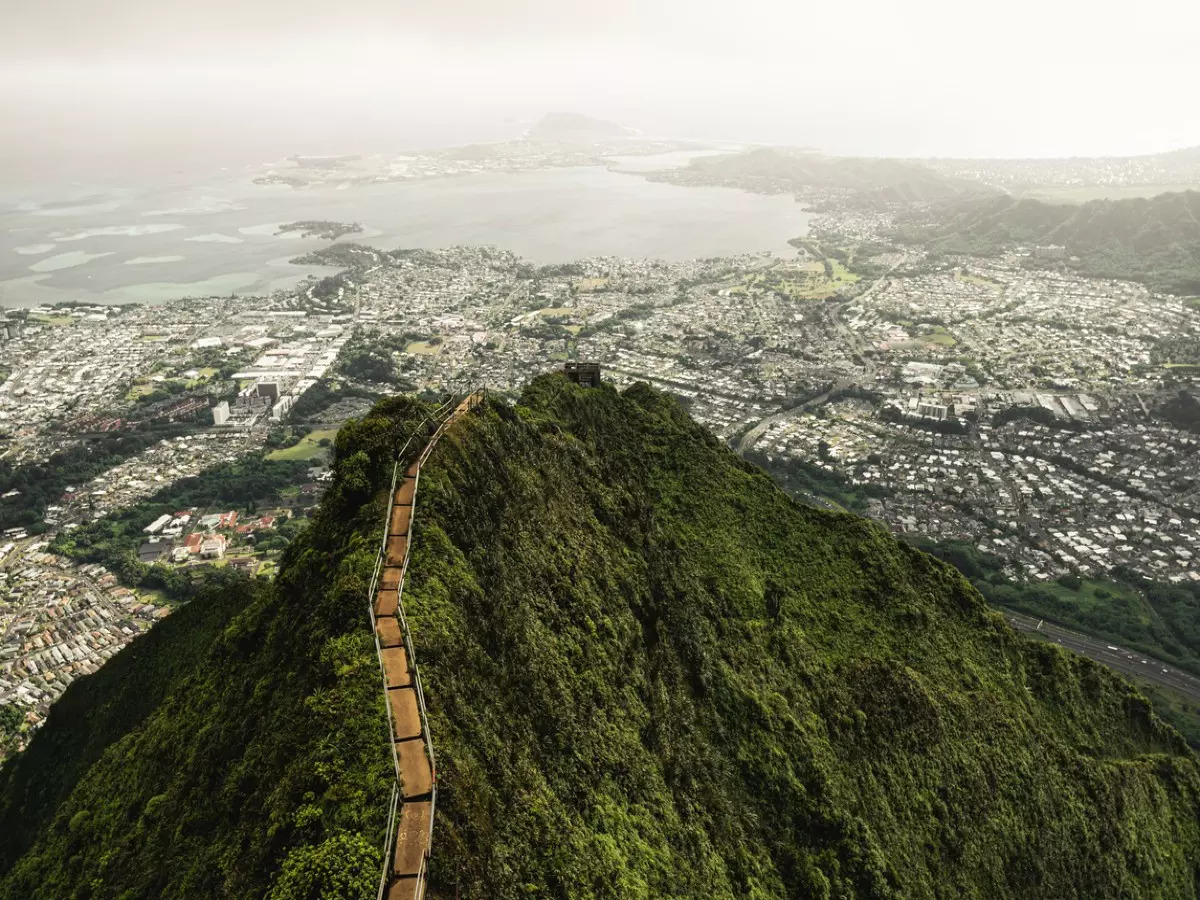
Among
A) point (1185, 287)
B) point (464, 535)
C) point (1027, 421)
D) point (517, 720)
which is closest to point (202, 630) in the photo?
point (464, 535)

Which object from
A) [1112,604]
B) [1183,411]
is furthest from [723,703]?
[1183,411]

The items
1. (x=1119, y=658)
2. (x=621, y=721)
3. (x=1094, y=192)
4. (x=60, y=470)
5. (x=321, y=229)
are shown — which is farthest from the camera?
(x=1094, y=192)

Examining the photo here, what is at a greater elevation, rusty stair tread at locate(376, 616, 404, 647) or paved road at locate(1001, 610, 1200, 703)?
rusty stair tread at locate(376, 616, 404, 647)

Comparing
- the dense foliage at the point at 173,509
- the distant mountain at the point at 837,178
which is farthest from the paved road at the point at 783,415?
the distant mountain at the point at 837,178

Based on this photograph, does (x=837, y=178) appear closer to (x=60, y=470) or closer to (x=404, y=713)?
(x=60, y=470)

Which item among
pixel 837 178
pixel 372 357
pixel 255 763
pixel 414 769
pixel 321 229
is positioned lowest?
pixel 372 357

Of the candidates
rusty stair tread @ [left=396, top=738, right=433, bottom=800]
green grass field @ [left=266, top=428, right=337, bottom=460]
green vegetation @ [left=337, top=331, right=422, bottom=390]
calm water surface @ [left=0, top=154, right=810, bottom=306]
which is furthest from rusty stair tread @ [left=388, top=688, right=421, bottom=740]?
calm water surface @ [left=0, top=154, right=810, bottom=306]

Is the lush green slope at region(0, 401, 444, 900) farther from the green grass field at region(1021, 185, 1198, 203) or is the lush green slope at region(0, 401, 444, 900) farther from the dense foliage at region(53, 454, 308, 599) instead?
the green grass field at region(1021, 185, 1198, 203)
